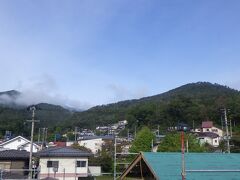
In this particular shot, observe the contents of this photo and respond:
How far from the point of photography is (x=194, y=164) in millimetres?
14750

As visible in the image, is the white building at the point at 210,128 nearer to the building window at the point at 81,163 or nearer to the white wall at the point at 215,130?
the white wall at the point at 215,130

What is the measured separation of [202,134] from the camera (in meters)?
71.7

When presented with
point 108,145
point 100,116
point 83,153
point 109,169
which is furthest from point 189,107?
point 100,116

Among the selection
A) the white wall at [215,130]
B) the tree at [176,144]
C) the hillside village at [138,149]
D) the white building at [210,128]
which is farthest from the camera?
the white building at [210,128]

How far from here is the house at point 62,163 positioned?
33.7m

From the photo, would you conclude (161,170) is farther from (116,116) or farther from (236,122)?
(116,116)

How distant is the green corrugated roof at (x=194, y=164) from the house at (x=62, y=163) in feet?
65.9

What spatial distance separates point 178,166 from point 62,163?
854 inches

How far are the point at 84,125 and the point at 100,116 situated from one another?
13.9 meters

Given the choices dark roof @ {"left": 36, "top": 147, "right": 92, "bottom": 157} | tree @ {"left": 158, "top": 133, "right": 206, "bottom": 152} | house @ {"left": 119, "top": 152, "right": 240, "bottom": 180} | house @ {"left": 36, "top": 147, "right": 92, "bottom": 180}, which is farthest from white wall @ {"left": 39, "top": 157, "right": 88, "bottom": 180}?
house @ {"left": 119, "top": 152, "right": 240, "bottom": 180}

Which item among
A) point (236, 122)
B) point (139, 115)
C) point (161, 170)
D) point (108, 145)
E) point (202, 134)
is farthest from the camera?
point (139, 115)

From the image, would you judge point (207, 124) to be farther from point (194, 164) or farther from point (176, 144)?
point (194, 164)

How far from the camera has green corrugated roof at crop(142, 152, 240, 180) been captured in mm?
13836

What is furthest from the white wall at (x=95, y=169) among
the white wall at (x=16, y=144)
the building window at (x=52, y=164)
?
the white wall at (x=16, y=144)
